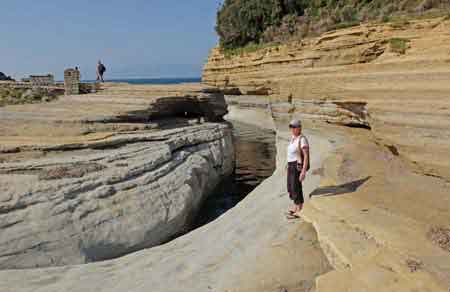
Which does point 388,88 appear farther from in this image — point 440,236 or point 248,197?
point 440,236

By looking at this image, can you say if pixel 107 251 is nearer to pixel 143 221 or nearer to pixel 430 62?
pixel 143 221

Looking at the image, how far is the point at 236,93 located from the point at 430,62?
23706mm

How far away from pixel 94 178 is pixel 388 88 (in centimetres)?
696

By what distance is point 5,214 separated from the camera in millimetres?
6422

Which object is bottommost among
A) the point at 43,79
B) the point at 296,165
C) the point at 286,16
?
the point at 296,165

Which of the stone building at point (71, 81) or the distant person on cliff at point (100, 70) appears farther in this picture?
the distant person on cliff at point (100, 70)

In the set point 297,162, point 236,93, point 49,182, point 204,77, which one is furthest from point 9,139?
point 204,77

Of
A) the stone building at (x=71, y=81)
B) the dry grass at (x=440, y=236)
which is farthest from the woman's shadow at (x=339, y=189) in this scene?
the stone building at (x=71, y=81)

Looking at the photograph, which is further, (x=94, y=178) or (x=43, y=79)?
(x=43, y=79)

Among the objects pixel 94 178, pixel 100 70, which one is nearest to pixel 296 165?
pixel 94 178

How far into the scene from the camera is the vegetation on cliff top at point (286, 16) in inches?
859

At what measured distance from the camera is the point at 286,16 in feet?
105

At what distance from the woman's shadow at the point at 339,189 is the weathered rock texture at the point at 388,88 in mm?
1504

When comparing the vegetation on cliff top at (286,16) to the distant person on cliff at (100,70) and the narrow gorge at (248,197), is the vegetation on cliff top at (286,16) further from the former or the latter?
the distant person on cliff at (100,70)
